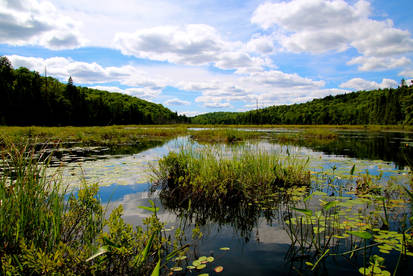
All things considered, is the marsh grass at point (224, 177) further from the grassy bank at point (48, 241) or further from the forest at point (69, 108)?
the forest at point (69, 108)

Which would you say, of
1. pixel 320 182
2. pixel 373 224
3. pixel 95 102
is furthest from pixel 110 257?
pixel 95 102

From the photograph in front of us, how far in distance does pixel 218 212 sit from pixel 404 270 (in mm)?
3276

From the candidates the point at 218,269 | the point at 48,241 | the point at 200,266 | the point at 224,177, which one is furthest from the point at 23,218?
the point at 224,177

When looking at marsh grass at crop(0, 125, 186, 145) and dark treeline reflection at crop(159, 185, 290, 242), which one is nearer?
dark treeline reflection at crop(159, 185, 290, 242)

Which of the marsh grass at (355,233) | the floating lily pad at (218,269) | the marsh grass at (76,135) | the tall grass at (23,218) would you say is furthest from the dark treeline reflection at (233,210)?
the marsh grass at (76,135)

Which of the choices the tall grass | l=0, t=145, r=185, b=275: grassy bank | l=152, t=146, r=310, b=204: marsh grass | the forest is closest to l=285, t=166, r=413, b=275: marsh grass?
l=152, t=146, r=310, b=204: marsh grass

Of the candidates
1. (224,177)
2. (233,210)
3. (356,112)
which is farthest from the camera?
(356,112)

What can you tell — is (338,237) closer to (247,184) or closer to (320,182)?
(247,184)

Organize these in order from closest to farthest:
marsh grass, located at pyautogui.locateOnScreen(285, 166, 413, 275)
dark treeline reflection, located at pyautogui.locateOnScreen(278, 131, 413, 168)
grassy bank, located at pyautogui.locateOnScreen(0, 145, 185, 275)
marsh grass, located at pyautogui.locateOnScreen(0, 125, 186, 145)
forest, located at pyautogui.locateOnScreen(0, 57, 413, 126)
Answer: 1. grassy bank, located at pyautogui.locateOnScreen(0, 145, 185, 275)
2. marsh grass, located at pyautogui.locateOnScreen(285, 166, 413, 275)
3. dark treeline reflection, located at pyautogui.locateOnScreen(278, 131, 413, 168)
4. marsh grass, located at pyautogui.locateOnScreen(0, 125, 186, 145)
5. forest, located at pyautogui.locateOnScreen(0, 57, 413, 126)

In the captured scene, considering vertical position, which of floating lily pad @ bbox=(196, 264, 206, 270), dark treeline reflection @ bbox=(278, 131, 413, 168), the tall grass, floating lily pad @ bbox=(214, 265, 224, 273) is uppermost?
the tall grass

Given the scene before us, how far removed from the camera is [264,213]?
5262 millimetres

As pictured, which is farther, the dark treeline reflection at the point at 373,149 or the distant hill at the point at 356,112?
the distant hill at the point at 356,112

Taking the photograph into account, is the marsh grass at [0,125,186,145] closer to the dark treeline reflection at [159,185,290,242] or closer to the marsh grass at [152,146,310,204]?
the marsh grass at [152,146,310,204]

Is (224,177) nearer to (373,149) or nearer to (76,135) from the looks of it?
(373,149)
